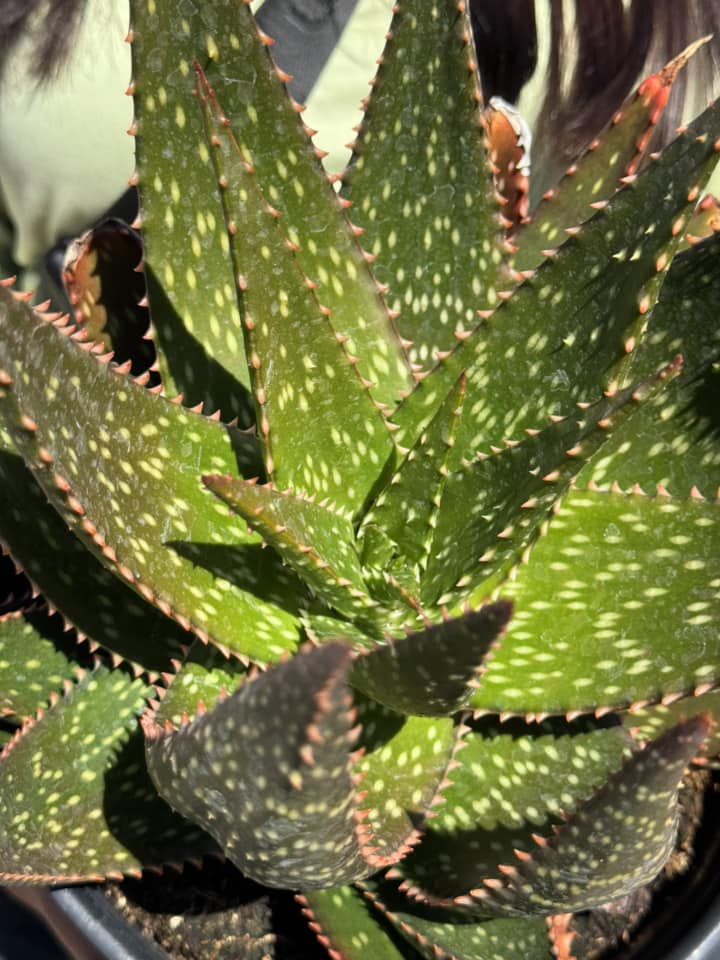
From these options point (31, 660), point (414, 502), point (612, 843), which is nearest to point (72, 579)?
point (31, 660)

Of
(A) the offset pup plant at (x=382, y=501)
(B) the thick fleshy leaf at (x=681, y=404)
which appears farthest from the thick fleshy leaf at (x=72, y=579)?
(B) the thick fleshy leaf at (x=681, y=404)

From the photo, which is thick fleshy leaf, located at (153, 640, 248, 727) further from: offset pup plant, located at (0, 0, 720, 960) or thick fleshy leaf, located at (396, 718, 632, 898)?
thick fleshy leaf, located at (396, 718, 632, 898)

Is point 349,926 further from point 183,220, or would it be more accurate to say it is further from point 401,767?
point 183,220

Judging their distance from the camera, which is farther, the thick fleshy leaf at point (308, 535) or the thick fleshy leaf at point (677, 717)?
the thick fleshy leaf at point (677, 717)

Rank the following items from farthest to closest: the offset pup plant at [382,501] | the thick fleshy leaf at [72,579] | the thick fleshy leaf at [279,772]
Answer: the thick fleshy leaf at [72,579], the offset pup plant at [382,501], the thick fleshy leaf at [279,772]

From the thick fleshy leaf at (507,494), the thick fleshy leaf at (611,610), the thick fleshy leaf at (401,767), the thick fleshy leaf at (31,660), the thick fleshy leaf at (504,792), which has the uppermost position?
the thick fleshy leaf at (507,494)

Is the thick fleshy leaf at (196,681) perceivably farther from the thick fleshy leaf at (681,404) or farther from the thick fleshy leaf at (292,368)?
the thick fleshy leaf at (681,404)

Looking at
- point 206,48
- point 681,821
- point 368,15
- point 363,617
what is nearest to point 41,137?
point 368,15
